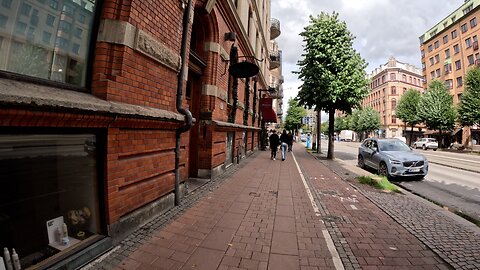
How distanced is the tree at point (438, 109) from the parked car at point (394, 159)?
105 feet

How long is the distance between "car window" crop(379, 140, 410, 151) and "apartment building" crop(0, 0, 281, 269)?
955 cm

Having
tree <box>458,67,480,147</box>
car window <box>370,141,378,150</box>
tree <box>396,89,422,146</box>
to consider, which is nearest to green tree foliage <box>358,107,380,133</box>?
tree <box>396,89,422,146</box>

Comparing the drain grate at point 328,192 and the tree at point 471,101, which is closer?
the drain grate at point 328,192

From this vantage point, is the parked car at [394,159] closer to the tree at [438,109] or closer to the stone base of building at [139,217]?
the stone base of building at [139,217]

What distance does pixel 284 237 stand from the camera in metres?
4.10

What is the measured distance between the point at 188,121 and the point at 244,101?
9.54 m

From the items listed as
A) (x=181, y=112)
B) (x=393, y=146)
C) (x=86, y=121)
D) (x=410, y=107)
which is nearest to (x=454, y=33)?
(x=410, y=107)

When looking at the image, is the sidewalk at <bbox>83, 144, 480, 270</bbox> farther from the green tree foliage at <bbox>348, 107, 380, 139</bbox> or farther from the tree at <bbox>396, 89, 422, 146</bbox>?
the green tree foliage at <bbox>348, 107, 380, 139</bbox>

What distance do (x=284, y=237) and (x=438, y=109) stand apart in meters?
42.4

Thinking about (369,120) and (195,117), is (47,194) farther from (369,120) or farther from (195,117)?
(369,120)

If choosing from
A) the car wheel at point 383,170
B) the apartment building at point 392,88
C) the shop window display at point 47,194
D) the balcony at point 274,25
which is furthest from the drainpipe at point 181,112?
the apartment building at point 392,88

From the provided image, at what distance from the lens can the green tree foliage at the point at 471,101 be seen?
29625 millimetres

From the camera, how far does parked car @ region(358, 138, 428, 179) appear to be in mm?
9766

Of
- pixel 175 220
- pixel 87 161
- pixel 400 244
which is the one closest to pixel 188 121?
pixel 175 220
